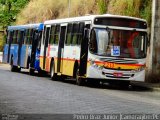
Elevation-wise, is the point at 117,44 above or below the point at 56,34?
below

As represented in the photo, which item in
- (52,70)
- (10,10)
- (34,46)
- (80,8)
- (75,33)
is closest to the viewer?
(75,33)

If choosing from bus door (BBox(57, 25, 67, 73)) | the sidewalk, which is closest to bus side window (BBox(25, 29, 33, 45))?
bus door (BBox(57, 25, 67, 73))

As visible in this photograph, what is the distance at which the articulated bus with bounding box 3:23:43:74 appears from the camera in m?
37.1

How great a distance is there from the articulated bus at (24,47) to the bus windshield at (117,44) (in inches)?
416

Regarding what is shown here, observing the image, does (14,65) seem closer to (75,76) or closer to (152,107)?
(75,76)

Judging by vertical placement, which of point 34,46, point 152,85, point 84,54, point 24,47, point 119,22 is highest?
point 119,22

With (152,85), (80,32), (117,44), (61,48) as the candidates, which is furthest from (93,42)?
(61,48)

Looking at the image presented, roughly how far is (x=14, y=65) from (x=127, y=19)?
17.4 m

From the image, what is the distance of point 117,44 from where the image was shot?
25719 mm

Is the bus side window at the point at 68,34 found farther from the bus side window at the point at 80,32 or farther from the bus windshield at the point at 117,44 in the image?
the bus windshield at the point at 117,44

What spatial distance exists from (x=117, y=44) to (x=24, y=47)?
14.7m

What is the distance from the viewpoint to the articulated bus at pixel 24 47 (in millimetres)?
37094

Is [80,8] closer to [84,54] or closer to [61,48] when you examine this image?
[61,48]

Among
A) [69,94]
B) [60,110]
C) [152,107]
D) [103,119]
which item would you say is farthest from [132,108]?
[69,94]
